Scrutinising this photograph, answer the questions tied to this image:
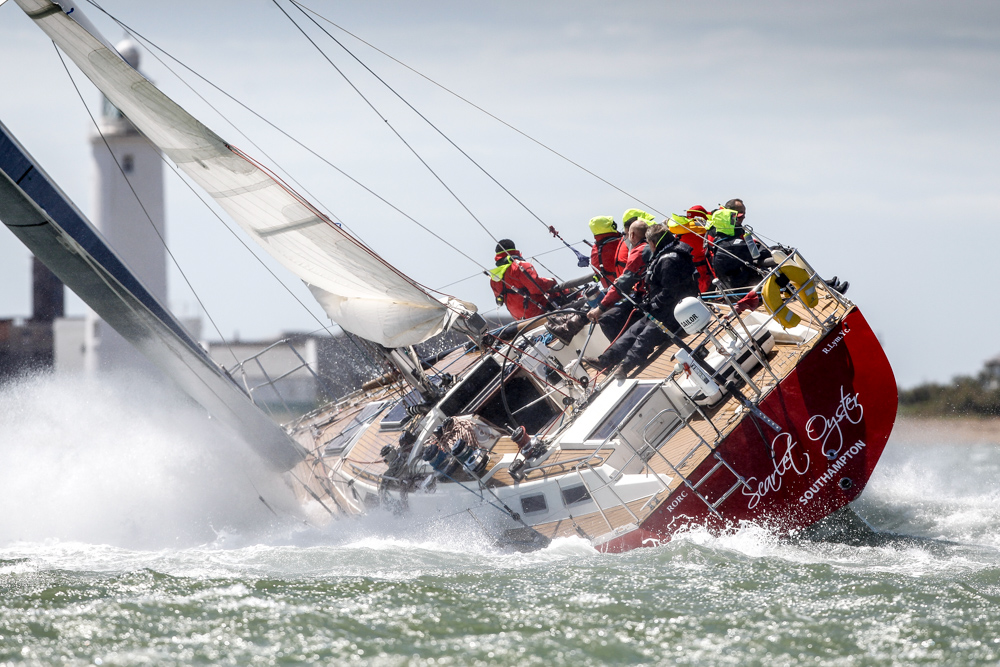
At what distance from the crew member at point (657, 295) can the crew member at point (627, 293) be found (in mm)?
182

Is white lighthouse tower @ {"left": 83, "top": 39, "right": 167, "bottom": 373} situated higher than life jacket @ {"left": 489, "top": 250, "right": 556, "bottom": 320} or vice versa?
white lighthouse tower @ {"left": 83, "top": 39, "right": 167, "bottom": 373}

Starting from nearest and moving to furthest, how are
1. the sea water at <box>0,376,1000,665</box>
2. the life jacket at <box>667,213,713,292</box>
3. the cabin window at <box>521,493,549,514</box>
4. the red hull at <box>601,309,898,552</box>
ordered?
the sea water at <box>0,376,1000,665</box> → the red hull at <box>601,309,898,552</box> → the cabin window at <box>521,493,549,514</box> → the life jacket at <box>667,213,713,292</box>

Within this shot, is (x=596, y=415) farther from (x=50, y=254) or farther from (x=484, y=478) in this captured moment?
(x=50, y=254)

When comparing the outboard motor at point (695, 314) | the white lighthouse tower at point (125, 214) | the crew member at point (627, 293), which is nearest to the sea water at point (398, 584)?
the outboard motor at point (695, 314)

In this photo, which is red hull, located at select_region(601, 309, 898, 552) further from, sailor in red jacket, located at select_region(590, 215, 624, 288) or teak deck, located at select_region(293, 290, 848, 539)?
sailor in red jacket, located at select_region(590, 215, 624, 288)

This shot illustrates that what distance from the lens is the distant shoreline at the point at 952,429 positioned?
32.7 meters

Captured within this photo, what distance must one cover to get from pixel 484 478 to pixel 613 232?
10.2 ft

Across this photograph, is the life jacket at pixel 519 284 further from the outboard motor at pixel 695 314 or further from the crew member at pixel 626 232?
the outboard motor at pixel 695 314

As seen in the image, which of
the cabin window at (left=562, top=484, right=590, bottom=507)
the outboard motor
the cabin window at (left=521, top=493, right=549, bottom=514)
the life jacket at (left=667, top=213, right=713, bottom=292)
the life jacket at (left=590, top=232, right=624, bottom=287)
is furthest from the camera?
the life jacket at (left=590, top=232, right=624, bottom=287)

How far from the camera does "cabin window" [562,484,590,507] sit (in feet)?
24.1

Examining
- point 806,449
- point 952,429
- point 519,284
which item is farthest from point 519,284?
point 952,429

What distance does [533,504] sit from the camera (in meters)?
7.48

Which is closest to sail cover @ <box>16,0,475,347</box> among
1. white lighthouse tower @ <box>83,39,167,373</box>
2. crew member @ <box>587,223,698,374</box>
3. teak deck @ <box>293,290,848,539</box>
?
teak deck @ <box>293,290,848,539</box>

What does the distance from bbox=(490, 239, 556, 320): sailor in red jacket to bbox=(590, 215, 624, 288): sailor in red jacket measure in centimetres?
60
